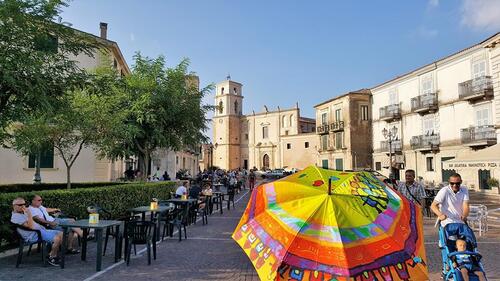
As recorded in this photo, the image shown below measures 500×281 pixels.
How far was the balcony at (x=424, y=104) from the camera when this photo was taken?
1299 inches

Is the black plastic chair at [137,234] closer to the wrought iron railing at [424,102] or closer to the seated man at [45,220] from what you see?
the seated man at [45,220]

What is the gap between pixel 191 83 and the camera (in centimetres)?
2058

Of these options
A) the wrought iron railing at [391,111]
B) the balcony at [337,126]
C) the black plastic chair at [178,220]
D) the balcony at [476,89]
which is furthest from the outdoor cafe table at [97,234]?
the balcony at [337,126]

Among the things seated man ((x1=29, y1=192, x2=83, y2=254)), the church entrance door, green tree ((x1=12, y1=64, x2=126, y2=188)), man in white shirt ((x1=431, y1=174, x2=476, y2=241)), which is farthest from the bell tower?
man in white shirt ((x1=431, y1=174, x2=476, y2=241))

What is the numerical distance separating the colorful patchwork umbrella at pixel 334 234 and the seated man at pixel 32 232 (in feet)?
15.0

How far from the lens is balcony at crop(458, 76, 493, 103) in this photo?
87.9ft

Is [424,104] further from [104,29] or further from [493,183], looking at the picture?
[104,29]

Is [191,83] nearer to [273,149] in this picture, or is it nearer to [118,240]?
[118,240]

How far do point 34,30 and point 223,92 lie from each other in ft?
253

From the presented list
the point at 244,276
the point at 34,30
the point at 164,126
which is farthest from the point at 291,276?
the point at 164,126

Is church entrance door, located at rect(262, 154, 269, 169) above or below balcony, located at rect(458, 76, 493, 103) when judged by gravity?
below

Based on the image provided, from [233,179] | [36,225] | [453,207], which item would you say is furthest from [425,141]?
[36,225]

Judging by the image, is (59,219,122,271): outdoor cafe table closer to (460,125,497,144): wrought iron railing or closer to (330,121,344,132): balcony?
(460,125,497,144): wrought iron railing

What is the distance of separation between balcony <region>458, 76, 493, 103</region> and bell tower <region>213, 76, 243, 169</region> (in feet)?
188
